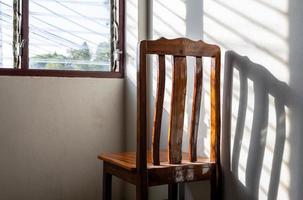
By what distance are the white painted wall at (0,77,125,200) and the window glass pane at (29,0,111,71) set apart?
133mm

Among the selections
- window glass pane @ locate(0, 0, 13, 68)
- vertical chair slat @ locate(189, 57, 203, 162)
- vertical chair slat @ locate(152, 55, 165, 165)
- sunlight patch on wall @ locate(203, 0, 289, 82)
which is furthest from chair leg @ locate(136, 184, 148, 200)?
window glass pane @ locate(0, 0, 13, 68)

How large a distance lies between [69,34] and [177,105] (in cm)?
117

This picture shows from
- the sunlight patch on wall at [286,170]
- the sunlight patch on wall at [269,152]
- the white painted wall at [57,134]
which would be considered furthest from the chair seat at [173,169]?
the white painted wall at [57,134]

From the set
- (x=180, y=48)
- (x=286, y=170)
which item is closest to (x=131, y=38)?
(x=180, y=48)

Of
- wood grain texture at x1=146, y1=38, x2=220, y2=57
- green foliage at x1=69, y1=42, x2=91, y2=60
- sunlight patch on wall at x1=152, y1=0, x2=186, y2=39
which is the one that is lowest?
wood grain texture at x1=146, y1=38, x2=220, y2=57

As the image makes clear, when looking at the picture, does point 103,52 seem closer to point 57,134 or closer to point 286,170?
point 57,134

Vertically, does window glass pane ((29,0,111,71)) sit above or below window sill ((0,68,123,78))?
above

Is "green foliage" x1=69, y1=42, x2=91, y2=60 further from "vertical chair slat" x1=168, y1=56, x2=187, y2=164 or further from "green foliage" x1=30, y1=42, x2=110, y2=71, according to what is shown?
"vertical chair slat" x1=168, y1=56, x2=187, y2=164

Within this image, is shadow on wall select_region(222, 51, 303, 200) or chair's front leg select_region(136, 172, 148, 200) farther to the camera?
chair's front leg select_region(136, 172, 148, 200)

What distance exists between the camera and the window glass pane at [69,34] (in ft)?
8.55

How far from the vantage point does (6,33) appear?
2512 mm

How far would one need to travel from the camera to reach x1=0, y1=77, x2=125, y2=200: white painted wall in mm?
2497

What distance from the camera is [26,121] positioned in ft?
8.32

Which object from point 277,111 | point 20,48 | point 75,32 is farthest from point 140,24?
point 277,111
